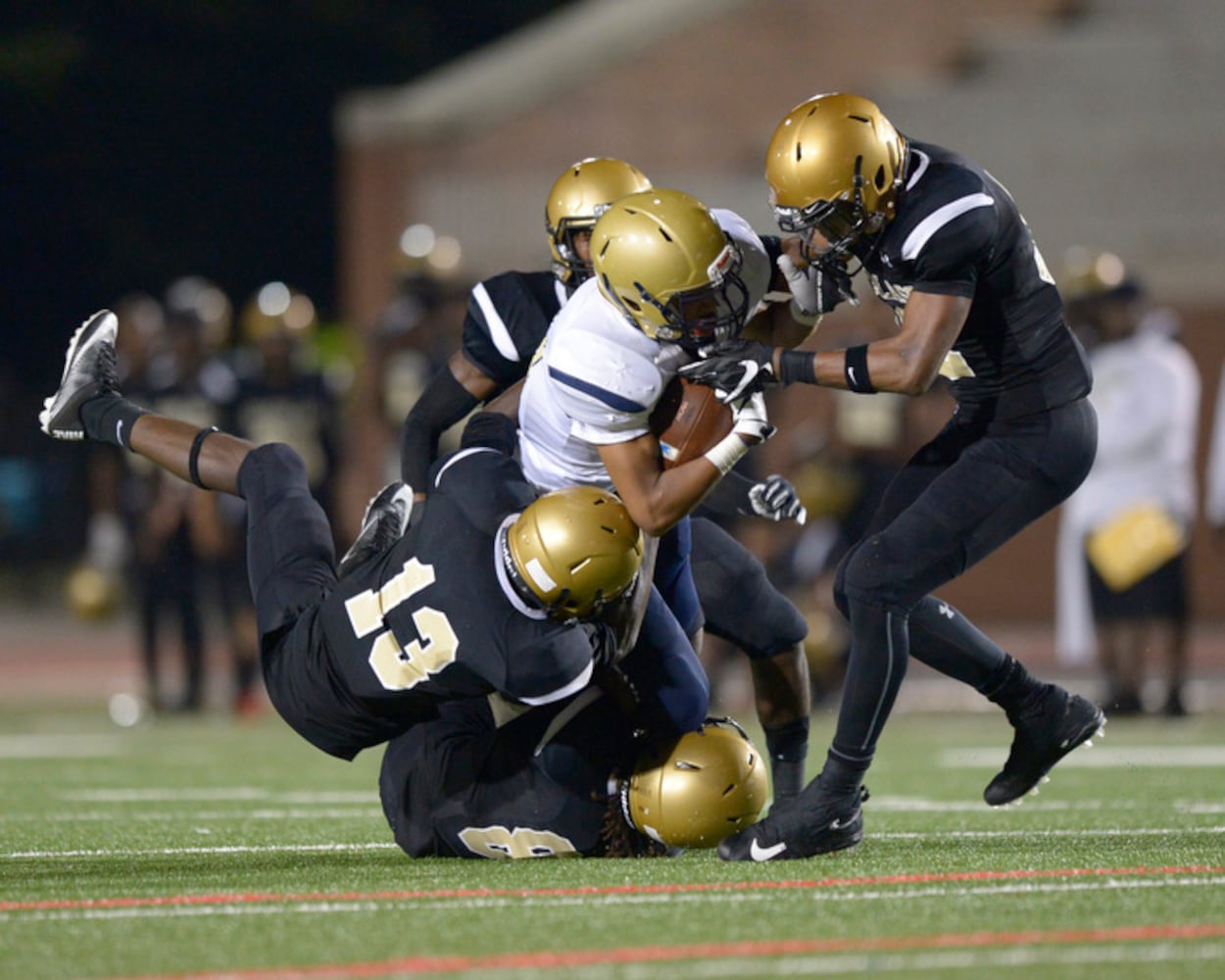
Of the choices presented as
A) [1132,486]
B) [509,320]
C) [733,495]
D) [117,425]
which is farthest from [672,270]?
[1132,486]

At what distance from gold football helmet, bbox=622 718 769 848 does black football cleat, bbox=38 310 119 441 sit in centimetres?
222

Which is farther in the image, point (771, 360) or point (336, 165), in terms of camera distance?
point (336, 165)

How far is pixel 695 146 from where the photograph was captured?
691 inches

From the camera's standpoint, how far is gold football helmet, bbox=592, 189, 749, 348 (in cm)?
529

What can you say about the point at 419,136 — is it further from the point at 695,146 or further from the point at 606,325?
the point at 606,325

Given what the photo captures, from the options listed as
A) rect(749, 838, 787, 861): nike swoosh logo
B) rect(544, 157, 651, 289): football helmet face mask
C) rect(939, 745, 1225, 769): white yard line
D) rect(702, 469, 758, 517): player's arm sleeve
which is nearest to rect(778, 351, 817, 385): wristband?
rect(702, 469, 758, 517): player's arm sleeve

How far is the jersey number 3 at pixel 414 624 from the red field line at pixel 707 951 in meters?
1.32

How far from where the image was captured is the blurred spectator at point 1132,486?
10320 millimetres

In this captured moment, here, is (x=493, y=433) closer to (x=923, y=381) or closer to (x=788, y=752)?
(x=788, y=752)

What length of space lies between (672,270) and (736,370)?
0.88 ft

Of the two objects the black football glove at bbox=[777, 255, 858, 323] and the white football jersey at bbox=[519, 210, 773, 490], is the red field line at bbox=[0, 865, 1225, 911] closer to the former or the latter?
the white football jersey at bbox=[519, 210, 773, 490]

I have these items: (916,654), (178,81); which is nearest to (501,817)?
(916,654)

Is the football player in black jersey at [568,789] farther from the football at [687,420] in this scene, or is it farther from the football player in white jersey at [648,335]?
the football at [687,420]

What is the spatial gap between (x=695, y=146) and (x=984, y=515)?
12343 millimetres
